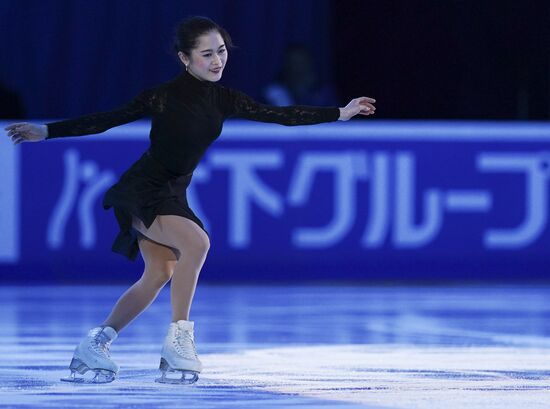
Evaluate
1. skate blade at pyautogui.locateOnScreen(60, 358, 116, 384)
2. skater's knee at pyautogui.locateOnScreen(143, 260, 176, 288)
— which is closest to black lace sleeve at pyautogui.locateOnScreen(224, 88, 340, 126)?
skater's knee at pyautogui.locateOnScreen(143, 260, 176, 288)

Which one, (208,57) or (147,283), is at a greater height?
(208,57)

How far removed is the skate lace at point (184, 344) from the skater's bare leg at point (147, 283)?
0.21m

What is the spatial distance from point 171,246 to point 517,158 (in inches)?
220

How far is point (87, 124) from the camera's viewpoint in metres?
5.07

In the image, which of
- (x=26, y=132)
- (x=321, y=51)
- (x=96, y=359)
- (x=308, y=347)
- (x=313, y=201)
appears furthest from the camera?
(x=321, y=51)

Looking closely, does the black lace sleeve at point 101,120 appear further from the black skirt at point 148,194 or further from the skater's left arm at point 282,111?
the skater's left arm at point 282,111

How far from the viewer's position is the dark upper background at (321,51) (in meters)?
10.9

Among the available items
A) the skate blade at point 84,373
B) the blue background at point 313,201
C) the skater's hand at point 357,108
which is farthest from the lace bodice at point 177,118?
the blue background at point 313,201

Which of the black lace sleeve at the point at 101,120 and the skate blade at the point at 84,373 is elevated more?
the black lace sleeve at the point at 101,120

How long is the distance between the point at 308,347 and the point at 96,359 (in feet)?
4.72

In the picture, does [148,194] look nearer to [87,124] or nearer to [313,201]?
[87,124]

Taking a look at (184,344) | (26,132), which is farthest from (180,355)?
(26,132)

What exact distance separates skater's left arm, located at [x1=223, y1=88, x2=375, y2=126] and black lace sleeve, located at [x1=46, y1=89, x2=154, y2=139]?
0.27 m

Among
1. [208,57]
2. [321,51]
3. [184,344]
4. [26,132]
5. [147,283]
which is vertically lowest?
[184,344]
